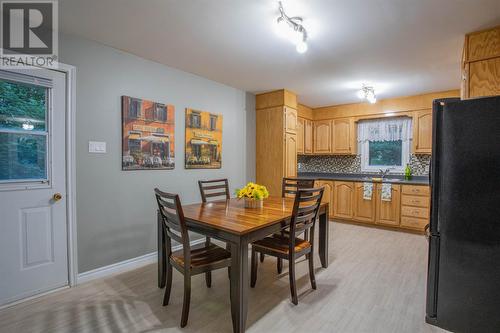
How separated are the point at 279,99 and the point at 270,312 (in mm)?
3162

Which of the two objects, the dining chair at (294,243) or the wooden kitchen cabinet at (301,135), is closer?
the dining chair at (294,243)

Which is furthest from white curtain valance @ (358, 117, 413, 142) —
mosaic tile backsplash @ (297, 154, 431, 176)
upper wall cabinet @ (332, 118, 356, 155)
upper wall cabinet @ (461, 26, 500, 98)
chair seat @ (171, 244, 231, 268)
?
chair seat @ (171, 244, 231, 268)

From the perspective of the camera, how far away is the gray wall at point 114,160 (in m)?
2.44

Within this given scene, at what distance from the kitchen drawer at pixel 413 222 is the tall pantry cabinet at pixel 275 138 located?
1.96 meters

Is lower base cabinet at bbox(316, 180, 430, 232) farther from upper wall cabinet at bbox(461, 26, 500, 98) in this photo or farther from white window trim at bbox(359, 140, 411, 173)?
upper wall cabinet at bbox(461, 26, 500, 98)

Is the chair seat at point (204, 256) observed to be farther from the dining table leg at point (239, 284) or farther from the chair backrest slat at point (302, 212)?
the chair backrest slat at point (302, 212)

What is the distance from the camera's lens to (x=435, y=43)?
246 cm

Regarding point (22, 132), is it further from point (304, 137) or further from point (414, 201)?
point (414, 201)

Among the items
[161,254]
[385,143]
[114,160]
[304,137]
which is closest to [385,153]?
[385,143]

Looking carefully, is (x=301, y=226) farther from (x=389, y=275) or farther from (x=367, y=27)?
(x=367, y=27)

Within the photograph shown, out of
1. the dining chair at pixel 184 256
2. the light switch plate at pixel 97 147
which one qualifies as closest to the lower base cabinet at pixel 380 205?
the dining chair at pixel 184 256

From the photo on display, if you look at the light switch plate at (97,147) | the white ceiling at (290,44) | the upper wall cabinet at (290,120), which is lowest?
the light switch plate at (97,147)

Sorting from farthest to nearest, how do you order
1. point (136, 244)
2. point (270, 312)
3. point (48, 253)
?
1. point (136, 244)
2. point (48, 253)
3. point (270, 312)

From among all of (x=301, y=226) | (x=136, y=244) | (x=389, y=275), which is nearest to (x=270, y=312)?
(x=301, y=226)
